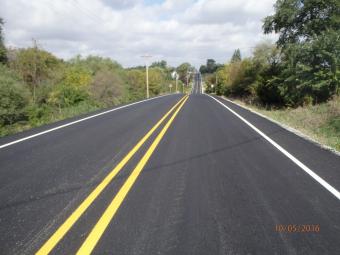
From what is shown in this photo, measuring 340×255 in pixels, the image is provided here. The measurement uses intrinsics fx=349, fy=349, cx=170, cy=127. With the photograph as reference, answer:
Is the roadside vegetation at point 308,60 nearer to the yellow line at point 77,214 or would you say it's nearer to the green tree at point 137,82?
the yellow line at point 77,214

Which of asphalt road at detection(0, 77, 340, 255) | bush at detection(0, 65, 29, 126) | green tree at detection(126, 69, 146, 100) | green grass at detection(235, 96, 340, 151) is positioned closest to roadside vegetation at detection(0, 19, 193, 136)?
bush at detection(0, 65, 29, 126)

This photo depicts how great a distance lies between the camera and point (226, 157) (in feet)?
26.1

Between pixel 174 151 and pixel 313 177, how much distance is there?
3296mm

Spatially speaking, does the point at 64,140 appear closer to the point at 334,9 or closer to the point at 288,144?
the point at 288,144

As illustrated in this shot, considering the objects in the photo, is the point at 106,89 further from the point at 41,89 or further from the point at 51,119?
the point at 51,119
